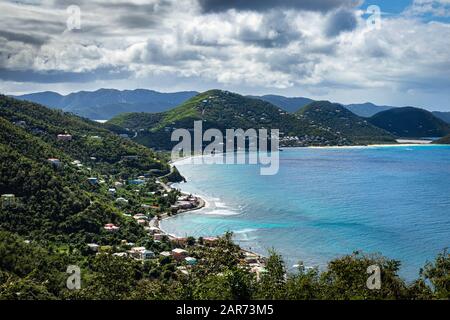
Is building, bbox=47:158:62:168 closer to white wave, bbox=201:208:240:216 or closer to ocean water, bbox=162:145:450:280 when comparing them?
ocean water, bbox=162:145:450:280

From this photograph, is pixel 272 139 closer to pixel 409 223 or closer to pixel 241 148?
pixel 241 148

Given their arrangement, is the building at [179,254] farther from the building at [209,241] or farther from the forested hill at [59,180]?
the forested hill at [59,180]

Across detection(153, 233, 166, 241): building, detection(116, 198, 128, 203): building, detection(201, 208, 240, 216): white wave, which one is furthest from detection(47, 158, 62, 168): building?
detection(153, 233, 166, 241): building

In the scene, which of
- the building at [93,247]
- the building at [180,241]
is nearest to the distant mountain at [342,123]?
the building at [180,241]

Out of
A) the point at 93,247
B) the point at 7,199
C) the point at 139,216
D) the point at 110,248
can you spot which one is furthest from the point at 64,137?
the point at 110,248

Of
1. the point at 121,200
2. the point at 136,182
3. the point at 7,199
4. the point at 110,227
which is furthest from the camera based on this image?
the point at 136,182

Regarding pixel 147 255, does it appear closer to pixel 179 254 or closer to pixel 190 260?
pixel 179 254

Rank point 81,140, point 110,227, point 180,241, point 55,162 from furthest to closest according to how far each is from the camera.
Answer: point 81,140 → point 55,162 → point 180,241 → point 110,227
